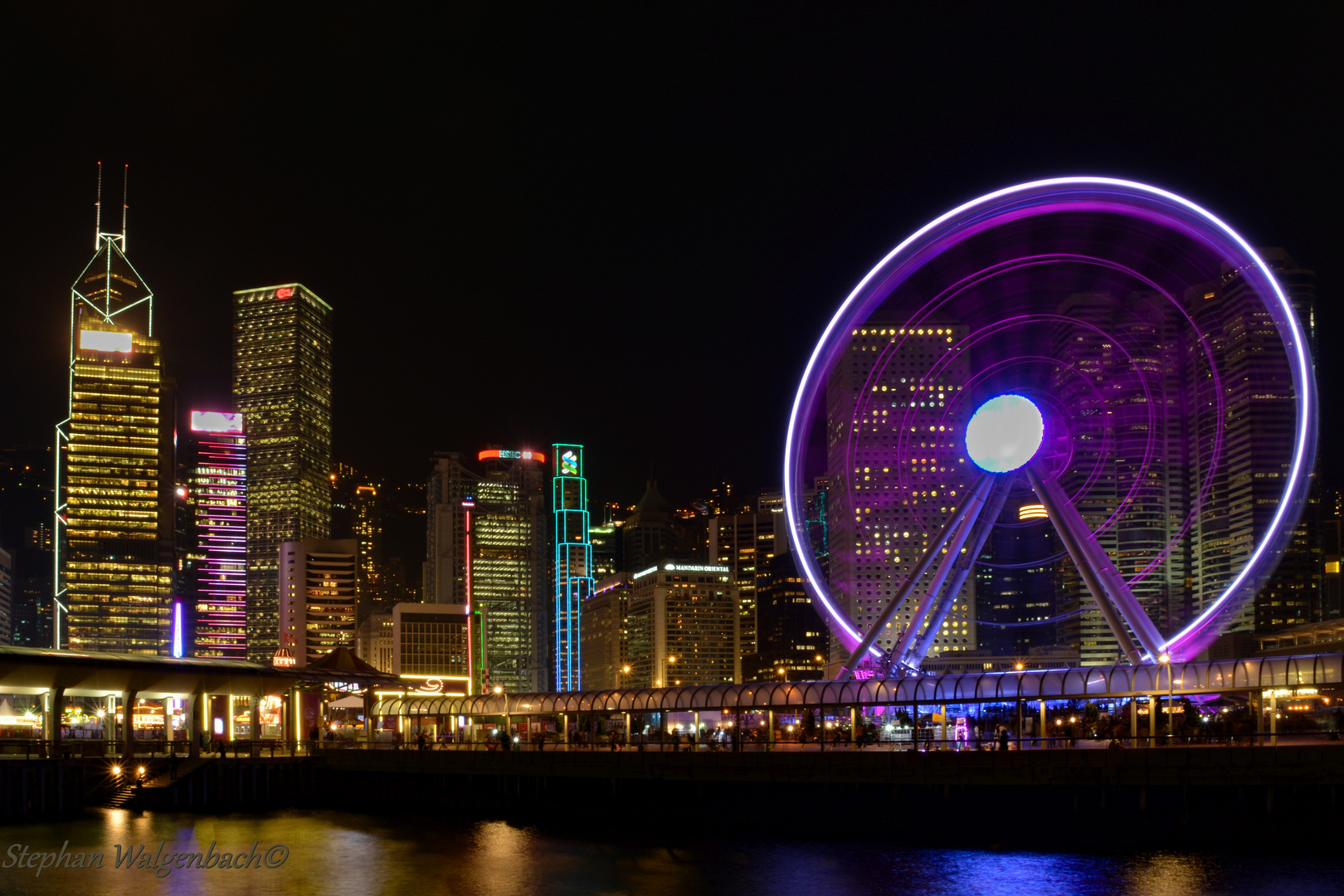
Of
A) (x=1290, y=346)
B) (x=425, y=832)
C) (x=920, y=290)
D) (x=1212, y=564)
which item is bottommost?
(x=425, y=832)

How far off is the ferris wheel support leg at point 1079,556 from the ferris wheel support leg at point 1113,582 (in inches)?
2.9

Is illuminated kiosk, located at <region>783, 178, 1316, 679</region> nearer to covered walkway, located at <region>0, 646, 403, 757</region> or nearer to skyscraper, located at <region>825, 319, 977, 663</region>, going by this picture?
skyscraper, located at <region>825, 319, 977, 663</region>

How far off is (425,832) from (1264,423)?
109ft

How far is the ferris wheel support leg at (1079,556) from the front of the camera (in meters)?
52.2

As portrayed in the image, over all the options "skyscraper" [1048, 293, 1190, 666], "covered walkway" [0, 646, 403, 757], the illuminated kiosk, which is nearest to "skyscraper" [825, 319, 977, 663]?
the illuminated kiosk

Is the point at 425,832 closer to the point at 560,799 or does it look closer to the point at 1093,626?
the point at 560,799

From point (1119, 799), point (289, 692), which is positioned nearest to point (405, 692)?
point (289, 692)

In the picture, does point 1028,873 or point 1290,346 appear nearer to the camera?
Result: point 1028,873

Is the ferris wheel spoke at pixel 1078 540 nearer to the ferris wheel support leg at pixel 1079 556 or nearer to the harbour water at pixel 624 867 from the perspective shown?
the ferris wheel support leg at pixel 1079 556

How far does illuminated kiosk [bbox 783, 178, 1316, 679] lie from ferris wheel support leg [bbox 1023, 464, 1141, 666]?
74mm

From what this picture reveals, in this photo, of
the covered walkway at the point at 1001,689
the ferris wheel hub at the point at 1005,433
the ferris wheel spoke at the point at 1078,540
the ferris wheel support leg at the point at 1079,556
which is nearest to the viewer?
the covered walkway at the point at 1001,689

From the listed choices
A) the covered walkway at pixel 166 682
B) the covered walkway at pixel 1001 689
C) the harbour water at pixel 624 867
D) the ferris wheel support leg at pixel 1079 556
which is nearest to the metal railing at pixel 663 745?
the covered walkway at pixel 166 682

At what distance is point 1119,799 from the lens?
42.5m

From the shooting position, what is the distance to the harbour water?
3628cm
